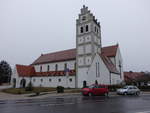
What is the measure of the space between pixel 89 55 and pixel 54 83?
15589mm

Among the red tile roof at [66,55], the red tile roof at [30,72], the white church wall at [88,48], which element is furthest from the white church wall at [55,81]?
the white church wall at [88,48]

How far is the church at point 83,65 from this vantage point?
1440 inches

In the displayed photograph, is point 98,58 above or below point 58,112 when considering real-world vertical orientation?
above

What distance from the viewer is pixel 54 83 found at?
46750mm

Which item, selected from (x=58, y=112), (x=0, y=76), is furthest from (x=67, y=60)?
(x=58, y=112)

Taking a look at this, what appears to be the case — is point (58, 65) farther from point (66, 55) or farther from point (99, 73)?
point (99, 73)

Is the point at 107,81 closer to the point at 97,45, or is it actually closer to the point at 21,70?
the point at 97,45

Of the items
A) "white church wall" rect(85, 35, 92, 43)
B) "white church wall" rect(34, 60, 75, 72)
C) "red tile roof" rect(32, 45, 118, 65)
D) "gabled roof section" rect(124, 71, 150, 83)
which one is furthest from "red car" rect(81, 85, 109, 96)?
"gabled roof section" rect(124, 71, 150, 83)

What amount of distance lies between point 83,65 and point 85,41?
7172mm

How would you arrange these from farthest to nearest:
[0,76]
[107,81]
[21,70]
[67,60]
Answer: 1. [0,76]
2. [21,70]
3. [67,60]
4. [107,81]

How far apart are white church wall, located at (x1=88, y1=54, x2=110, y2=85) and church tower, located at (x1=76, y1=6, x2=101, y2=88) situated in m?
2.39

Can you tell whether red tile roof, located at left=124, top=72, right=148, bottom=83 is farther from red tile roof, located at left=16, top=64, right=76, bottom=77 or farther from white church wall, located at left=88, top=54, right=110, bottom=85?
red tile roof, located at left=16, top=64, right=76, bottom=77

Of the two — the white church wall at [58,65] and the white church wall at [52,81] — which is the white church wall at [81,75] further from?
the white church wall at [58,65]

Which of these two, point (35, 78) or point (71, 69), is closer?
point (71, 69)
